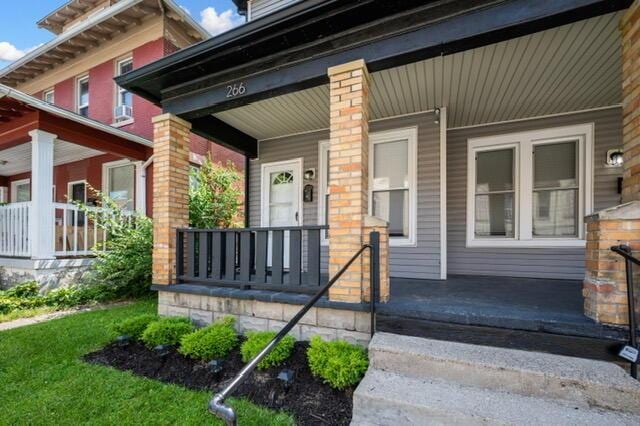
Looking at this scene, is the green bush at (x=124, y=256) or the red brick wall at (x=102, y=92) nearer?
the green bush at (x=124, y=256)

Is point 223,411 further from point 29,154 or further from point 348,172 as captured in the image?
point 29,154

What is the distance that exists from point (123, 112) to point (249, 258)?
641cm

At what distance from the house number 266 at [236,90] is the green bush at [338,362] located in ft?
8.59

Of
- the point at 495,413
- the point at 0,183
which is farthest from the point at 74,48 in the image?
the point at 495,413

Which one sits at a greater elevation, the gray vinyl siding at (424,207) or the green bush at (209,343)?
the gray vinyl siding at (424,207)

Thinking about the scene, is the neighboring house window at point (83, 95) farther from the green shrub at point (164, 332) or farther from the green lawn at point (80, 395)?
the green shrub at point (164, 332)

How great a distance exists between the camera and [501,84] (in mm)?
3473

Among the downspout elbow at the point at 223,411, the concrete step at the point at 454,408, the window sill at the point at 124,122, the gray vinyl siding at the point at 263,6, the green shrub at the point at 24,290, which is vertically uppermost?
the gray vinyl siding at the point at 263,6

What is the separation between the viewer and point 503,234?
4473 mm

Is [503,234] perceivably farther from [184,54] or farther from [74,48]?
[74,48]

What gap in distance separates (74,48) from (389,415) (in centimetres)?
1082

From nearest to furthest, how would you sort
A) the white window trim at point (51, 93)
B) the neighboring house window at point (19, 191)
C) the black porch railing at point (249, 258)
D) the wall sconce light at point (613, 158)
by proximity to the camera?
the black porch railing at point (249, 258) < the wall sconce light at point (613, 158) < the white window trim at point (51, 93) < the neighboring house window at point (19, 191)

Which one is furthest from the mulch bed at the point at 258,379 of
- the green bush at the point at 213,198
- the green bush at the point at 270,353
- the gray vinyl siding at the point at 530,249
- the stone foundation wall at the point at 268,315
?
the gray vinyl siding at the point at 530,249

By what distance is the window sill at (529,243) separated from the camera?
4.06 meters
